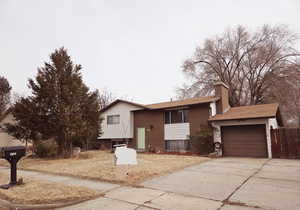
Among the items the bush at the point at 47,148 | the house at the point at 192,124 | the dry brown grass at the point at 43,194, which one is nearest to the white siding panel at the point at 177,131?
the house at the point at 192,124

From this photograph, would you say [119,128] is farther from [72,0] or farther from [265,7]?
[265,7]

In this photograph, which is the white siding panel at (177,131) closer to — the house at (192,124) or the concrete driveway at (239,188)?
the house at (192,124)

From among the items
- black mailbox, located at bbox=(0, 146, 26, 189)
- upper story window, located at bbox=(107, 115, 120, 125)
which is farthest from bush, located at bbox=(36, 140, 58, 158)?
black mailbox, located at bbox=(0, 146, 26, 189)

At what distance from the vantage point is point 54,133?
14.0 m

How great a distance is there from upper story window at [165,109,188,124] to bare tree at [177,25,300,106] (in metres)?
11.0

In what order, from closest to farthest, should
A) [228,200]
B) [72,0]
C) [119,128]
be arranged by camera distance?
[228,200] < [72,0] < [119,128]

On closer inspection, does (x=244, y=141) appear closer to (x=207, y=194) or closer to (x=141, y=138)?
(x=141, y=138)

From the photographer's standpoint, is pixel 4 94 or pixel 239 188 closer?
pixel 239 188

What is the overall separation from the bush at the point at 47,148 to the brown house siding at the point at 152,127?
7.71 metres

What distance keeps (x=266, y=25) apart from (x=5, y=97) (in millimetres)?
41488

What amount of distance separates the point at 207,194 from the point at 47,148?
42.3 ft

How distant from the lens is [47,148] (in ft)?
47.0

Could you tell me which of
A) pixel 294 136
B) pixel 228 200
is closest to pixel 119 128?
pixel 294 136

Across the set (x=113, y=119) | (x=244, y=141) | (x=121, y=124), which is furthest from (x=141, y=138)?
(x=244, y=141)
